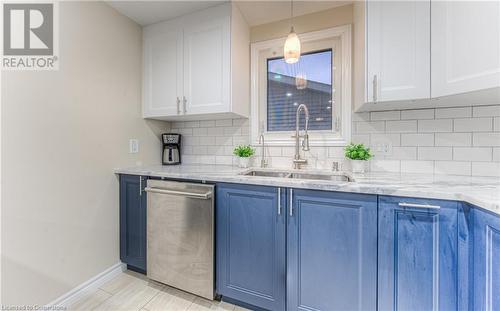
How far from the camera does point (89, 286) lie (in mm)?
1682

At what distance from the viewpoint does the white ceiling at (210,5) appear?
Answer: 5.91 ft

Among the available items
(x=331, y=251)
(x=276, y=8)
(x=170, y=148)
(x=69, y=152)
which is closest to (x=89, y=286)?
(x=69, y=152)

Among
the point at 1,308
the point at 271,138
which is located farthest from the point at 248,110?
the point at 1,308

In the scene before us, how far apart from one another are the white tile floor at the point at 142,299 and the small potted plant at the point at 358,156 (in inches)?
53.3

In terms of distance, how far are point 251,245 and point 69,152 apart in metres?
1.49

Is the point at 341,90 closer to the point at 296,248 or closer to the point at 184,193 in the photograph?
the point at 296,248

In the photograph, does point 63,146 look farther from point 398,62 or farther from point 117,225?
point 398,62

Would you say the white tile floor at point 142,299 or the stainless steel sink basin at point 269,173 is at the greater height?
the stainless steel sink basin at point 269,173

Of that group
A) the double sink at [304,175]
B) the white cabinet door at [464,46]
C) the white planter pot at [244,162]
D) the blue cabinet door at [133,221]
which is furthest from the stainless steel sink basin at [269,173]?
the white cabinet door at [464,46]

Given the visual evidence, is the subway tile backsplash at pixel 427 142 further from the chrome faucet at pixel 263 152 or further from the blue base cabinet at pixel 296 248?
the blue base cabinet at pixel 296 248

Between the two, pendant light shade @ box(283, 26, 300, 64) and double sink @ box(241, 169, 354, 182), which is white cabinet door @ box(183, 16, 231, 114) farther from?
double sink @ box(241, 169, 354, 182)

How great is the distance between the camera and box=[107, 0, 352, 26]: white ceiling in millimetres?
1803

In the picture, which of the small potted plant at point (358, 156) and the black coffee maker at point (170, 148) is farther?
the black coffee maker at point (170, 148)

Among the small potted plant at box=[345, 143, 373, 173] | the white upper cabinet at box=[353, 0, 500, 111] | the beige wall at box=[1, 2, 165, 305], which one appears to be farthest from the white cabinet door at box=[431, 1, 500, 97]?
the beige wall at box=[1, 2, 165, 305]
